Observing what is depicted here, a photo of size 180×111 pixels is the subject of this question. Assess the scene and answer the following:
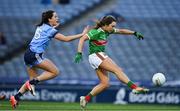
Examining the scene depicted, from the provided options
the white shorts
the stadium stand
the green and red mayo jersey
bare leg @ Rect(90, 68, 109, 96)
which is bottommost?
bare leg @ Rect(90, 68, 109, 96)

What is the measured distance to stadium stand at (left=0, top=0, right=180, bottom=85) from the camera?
90.0 ft

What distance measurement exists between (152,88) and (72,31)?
284 inches

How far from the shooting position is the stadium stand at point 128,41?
27438 mm

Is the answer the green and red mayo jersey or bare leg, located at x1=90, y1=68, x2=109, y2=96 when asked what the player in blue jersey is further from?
bare leg, located at x1=90, y1=68, x2=109, y2=96

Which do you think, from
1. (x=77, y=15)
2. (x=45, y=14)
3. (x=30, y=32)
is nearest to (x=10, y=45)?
(x=30, y=32)

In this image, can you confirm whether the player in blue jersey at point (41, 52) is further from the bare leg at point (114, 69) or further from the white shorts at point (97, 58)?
the bare leg at point (114, 69)

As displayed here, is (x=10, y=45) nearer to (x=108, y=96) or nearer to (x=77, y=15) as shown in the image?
(x=77, y=15)

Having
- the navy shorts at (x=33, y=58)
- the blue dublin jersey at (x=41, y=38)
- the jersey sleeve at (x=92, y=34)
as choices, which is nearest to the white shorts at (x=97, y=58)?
the jersey sleeve at (x=92, y=34)

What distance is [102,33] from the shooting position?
50.8ft

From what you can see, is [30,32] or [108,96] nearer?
[108,96]

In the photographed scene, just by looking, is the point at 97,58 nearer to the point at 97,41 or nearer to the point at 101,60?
the point at 101,60

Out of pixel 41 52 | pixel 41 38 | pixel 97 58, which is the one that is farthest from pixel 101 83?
pixel 41 38

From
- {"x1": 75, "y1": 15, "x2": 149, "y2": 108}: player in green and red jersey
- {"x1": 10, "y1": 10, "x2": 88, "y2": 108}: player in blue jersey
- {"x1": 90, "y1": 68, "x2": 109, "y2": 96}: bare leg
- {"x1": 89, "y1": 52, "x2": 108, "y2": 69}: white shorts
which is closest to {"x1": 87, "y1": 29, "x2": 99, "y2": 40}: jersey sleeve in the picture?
{"x1": 75, "y1": 15, "x2": 149, "y2": 108}: player in green and red jersey

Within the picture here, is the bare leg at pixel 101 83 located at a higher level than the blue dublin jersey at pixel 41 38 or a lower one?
lower
